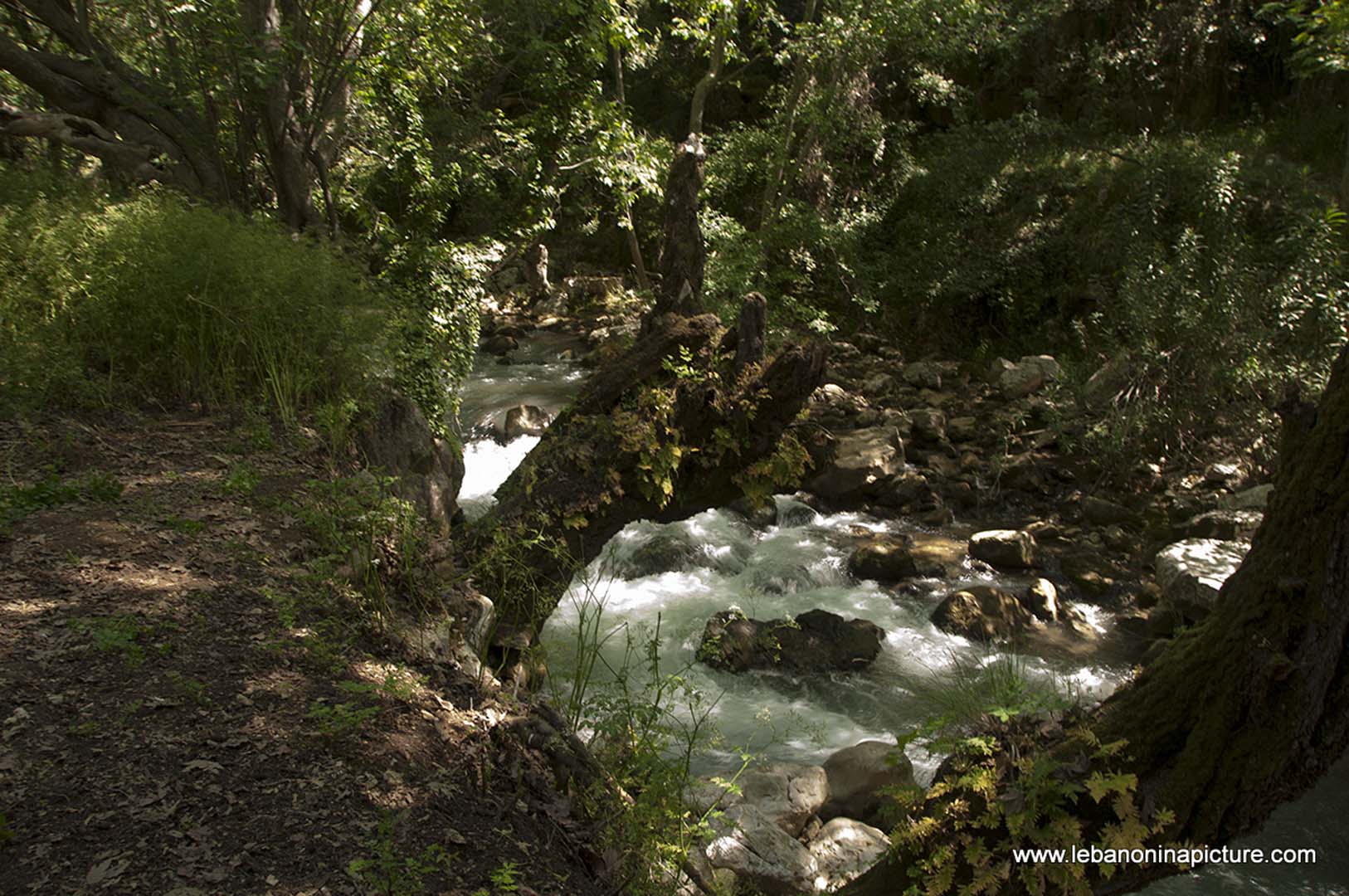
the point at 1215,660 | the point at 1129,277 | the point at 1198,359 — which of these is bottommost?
the point at 1215,660

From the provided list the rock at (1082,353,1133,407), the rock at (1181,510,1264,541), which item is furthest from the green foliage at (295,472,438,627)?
the rock at (1082,353,1133,407)

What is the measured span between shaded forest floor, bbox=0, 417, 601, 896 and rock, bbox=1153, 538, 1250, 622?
641 cm

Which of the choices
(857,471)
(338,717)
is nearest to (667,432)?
(338,717)

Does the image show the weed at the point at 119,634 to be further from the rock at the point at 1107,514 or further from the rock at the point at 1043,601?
the rock at the point at 1107,514

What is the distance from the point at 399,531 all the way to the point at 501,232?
22.7 feet

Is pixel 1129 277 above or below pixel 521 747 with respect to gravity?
above

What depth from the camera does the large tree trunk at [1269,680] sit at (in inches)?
109

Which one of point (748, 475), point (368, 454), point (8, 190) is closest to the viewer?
point (368, 454)

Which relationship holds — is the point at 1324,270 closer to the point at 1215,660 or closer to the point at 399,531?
the point at 1215,660

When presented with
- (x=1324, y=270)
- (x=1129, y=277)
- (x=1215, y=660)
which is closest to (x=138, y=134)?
(x=1215, y=660)

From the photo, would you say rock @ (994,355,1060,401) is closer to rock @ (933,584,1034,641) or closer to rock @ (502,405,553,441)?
rock @ (933,584,1034,641)

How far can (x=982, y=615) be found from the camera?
7754mm

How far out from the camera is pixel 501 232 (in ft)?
34.2

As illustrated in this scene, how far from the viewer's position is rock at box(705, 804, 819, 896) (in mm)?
4707
